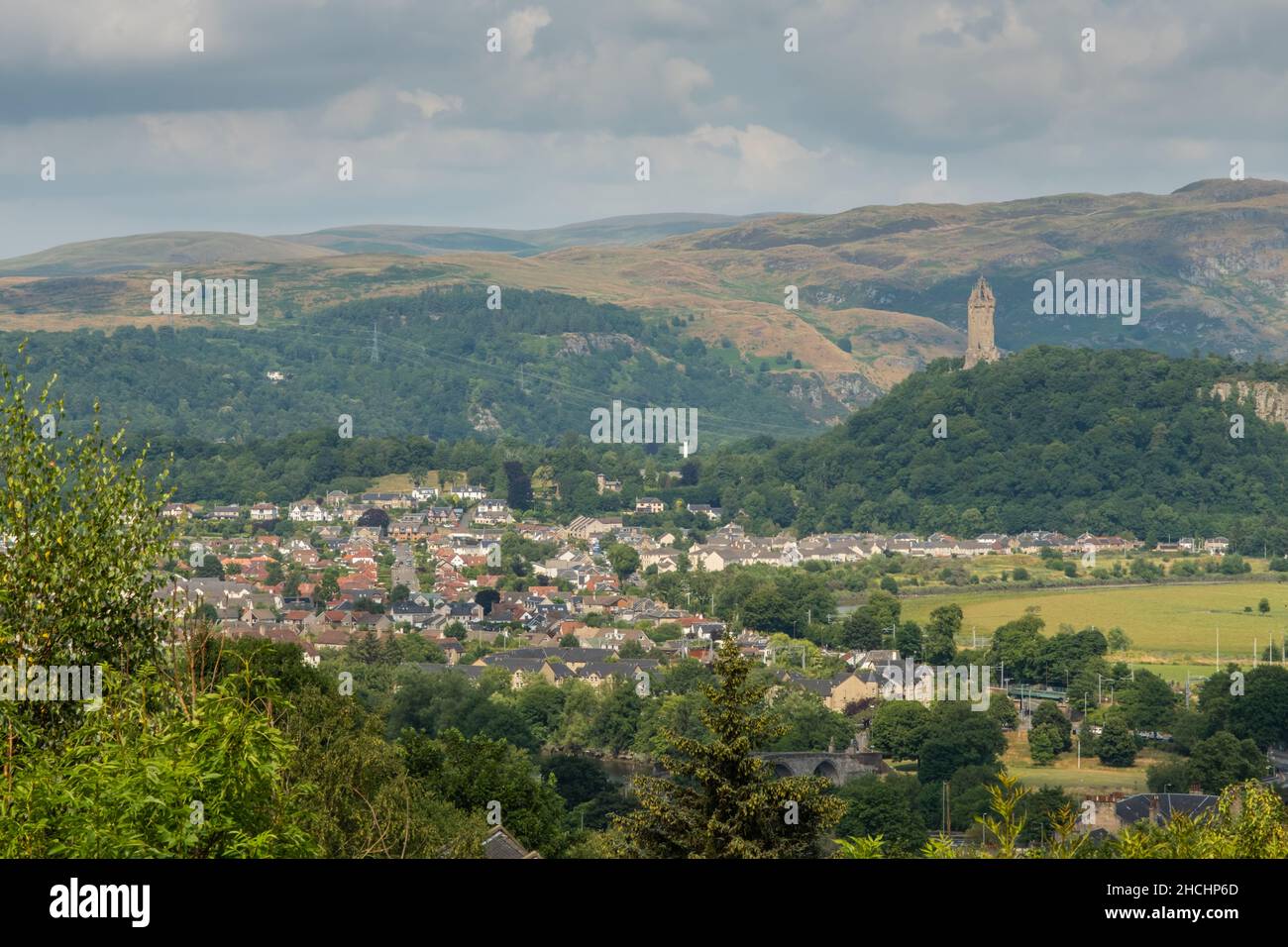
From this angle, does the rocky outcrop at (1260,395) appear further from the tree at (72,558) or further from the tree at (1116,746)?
the tree at (72,558)

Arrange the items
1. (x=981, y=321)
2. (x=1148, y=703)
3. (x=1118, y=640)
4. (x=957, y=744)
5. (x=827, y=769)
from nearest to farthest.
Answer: (x=957, y=744) → (x=827, y=769) → (x=1148, y=703) → (x=1118, y=640) → (x=981, y=321)

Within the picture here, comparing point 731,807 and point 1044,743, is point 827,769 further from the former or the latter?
point 731,807

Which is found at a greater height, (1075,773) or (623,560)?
(623,560)

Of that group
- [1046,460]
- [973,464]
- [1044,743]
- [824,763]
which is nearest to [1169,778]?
[1044,743]
